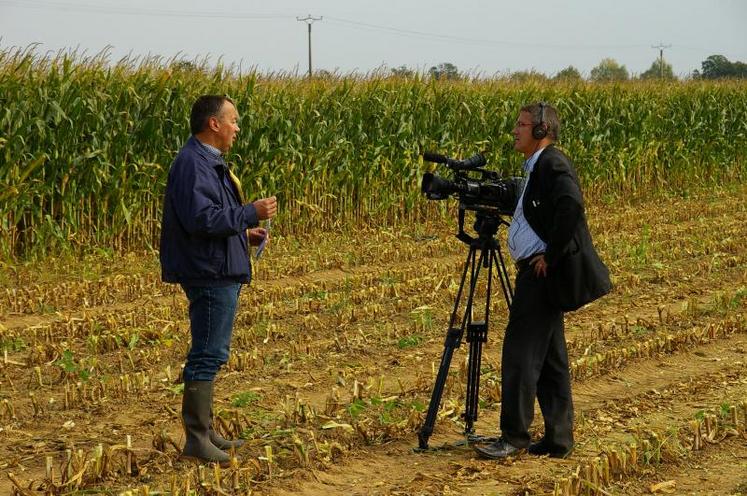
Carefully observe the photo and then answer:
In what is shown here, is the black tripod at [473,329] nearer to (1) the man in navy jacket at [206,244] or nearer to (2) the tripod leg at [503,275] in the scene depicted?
(2) the tripod leg at [503,275]

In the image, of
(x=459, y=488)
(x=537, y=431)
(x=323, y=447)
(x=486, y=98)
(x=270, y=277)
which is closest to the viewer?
(x=459, y=488)

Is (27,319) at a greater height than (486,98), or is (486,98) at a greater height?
(486,98)

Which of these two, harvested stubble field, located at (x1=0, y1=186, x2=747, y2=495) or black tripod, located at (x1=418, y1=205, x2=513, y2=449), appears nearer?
harvested stubble field, located at (x1=0, y1=186, x2=747, y2=495)

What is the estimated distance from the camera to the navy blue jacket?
5.90 meters

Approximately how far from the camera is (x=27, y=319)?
10.4 metres

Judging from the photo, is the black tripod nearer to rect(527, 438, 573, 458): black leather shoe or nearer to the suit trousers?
the suit trousers

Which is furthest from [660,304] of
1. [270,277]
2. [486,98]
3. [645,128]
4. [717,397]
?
[645,128]

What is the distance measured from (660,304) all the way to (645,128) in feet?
40.1

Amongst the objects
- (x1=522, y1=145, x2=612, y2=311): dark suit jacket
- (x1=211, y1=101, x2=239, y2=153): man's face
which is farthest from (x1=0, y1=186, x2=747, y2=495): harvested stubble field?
(x1=211, y1=101, x2=239, y2=153): man's face

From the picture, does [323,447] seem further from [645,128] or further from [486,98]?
[645,128]

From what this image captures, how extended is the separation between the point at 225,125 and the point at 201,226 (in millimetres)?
642

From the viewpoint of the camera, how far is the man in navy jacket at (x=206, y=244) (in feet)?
19.5

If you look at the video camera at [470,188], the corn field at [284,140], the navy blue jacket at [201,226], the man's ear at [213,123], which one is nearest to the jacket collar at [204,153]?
the navy blue jacket at [201,226]

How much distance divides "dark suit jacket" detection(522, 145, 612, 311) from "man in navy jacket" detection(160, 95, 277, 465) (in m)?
1.51
